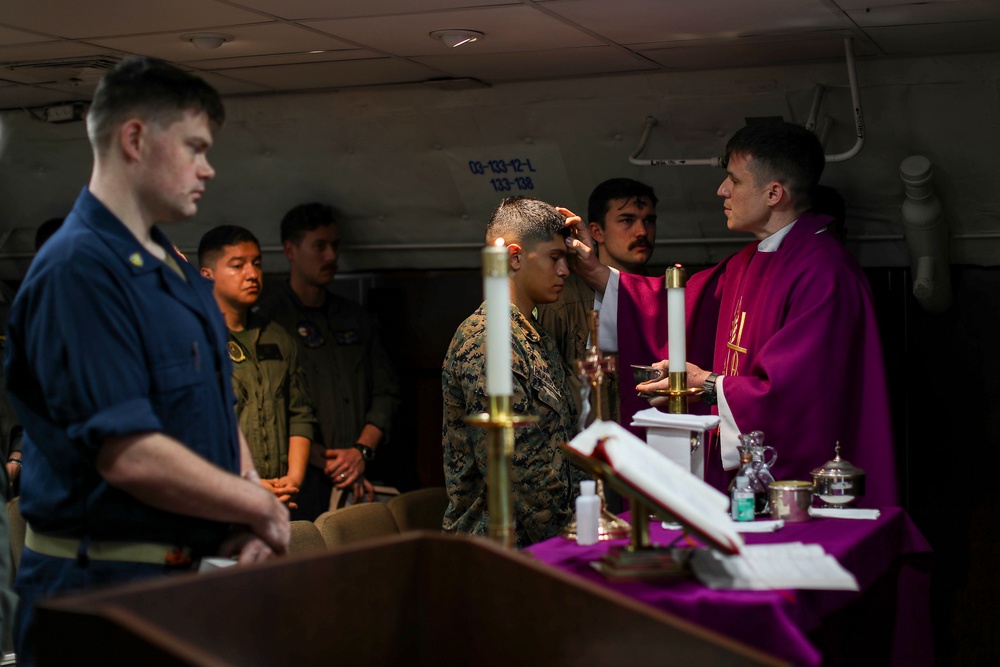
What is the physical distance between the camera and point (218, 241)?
5.34 metres

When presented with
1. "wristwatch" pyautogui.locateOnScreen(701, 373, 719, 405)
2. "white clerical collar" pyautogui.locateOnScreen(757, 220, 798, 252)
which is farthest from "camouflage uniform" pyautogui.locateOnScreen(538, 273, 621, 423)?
"wristwatch" pyautogui.locateOnScreen(701, 373, 719, 405)

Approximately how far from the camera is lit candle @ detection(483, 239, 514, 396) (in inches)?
87.2

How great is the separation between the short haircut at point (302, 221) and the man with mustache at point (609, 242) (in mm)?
1378

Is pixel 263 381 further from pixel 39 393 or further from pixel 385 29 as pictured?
pixel 39 393

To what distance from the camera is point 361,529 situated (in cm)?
467

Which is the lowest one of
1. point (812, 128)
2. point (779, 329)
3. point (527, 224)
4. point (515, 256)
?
point (779, 329)

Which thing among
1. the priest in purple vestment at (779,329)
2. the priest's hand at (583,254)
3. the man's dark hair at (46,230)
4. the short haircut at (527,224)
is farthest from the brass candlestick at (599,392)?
the man's dark hair at (46,230)

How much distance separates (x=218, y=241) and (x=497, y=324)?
A: 3.40 meters

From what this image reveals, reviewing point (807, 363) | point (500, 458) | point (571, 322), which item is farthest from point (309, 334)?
point (500, 458)

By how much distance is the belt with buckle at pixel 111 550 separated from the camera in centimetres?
228

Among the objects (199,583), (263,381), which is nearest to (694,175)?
(263,381)

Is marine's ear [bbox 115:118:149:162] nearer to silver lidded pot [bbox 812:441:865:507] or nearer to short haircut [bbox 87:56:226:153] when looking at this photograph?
A: short haircut [bbox 87:56:226:153]

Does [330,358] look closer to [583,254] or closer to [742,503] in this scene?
[583,254]

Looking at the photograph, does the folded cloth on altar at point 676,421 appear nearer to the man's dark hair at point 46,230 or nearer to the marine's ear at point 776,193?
the marine's ear at point 776,193
